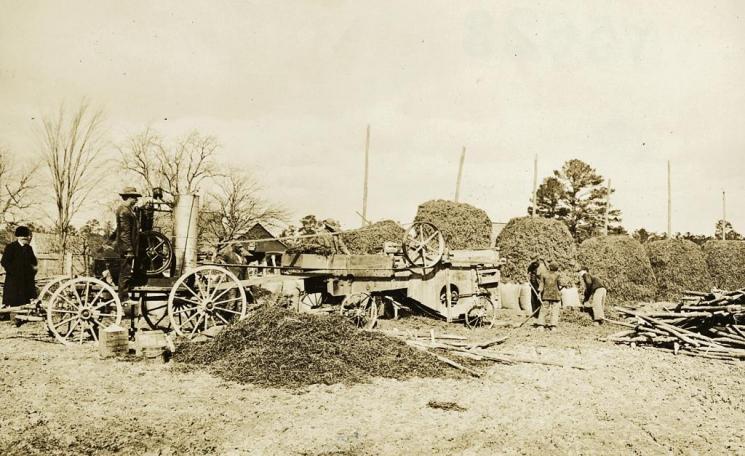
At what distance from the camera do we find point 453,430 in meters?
5.72

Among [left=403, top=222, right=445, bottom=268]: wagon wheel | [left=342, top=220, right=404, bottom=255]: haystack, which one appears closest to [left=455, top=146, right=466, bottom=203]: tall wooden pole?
[left=342, top=220, right=404, bottom=255]: haystack

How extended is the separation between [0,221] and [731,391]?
32923mm

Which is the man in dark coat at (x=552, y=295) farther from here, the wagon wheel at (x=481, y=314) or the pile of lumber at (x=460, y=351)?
the pile of lumber at (x=460, y=351)

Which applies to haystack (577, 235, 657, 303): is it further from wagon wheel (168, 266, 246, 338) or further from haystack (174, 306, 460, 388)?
wagon wheel (168, 266, 246, 338)

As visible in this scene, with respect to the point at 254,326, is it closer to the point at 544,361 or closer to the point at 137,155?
the point at 544,361

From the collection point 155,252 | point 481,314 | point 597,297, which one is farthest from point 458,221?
point 155,252

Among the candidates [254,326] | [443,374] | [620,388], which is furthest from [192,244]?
[620,388]

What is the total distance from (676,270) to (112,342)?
2314 centimetres

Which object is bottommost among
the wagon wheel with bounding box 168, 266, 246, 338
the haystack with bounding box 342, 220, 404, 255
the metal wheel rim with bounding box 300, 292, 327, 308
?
the metal wheel rim with bounding box 300, 292, 327, 308

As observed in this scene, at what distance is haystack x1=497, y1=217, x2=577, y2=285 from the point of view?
21.9m

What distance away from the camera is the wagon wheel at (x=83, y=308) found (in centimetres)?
926

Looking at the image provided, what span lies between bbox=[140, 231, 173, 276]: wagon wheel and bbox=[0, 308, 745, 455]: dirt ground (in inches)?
62.3

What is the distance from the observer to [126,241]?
925 centimetres

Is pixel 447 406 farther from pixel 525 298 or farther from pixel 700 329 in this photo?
pixel 525 298
